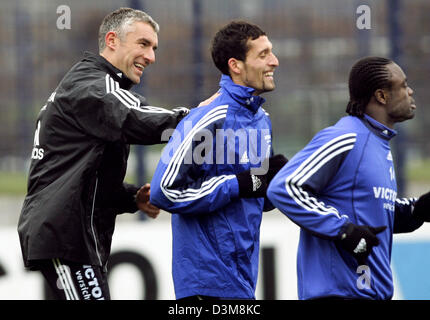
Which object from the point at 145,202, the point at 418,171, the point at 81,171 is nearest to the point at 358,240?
the point at 81,171

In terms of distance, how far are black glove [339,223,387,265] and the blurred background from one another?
298 cm

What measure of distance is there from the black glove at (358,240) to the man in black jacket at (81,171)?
978 mm

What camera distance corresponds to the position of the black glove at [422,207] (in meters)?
4.74

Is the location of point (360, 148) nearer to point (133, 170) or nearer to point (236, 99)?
point (236, 99)

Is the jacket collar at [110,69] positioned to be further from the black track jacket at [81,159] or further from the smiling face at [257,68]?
the smiling face at [257,68]

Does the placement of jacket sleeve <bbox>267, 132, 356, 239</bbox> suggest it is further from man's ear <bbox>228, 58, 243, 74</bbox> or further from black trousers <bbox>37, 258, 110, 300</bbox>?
black trousers <bbox>37, 258, 110, 300</bbox>

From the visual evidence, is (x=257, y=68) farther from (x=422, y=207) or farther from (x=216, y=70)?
(x=216, y=70)

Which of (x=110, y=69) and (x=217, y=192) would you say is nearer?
(x=217, y=192)

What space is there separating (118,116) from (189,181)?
48 centimetres

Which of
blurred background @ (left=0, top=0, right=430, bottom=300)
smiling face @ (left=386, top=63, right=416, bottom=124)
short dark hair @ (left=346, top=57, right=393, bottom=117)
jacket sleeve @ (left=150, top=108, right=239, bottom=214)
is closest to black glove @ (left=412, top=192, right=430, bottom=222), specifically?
smiling face @ (left=386, top=63, right=416, bottom=124)

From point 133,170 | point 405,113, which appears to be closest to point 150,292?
point 133,170

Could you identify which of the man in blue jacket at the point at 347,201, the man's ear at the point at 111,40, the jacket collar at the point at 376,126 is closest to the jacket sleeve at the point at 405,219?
the man in blue jacket at the point at 347,201

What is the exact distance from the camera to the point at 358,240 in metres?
4.14

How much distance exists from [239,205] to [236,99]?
518 millimetres
